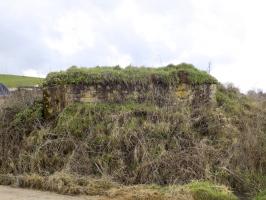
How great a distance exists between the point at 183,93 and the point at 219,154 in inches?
106

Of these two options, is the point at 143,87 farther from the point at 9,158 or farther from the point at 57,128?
the point at 9,158

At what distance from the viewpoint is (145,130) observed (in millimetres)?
15281

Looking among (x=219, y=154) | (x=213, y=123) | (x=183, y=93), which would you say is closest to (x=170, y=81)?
(x=183, y=93)

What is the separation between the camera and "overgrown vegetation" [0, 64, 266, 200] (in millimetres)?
13539

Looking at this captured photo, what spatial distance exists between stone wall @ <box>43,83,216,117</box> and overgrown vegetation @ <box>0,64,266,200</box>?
164 millimetres

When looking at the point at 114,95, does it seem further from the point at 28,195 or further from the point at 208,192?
the point at 208,192

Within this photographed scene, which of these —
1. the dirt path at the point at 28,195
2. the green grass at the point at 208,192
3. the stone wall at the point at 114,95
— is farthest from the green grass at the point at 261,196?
the stone wall at the point at 114,95

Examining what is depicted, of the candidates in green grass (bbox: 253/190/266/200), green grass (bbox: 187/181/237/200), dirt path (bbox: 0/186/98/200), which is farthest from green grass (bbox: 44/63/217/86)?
green grass (bbox: 253/190/266/200)

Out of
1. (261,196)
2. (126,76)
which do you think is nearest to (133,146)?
(126,76)

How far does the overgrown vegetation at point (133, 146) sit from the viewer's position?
533 inches

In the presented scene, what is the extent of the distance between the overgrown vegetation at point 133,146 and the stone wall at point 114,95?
0.16 meters

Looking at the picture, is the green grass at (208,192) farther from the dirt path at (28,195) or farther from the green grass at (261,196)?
the dirt path at (28,195)

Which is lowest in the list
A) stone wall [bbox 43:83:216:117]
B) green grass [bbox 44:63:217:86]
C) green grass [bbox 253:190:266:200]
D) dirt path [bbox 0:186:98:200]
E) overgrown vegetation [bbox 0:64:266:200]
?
dirt path [bbox 0:186:98:200]

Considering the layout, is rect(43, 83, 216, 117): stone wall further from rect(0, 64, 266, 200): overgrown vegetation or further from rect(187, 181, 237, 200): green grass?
rect(187, 181, 237, 200): green grass
